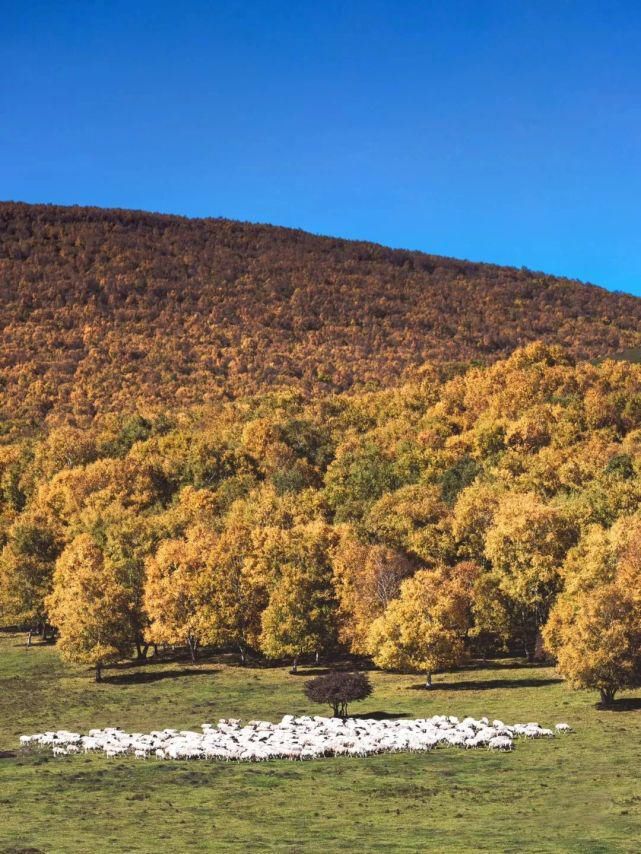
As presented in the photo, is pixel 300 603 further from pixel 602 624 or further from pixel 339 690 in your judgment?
pixel 602 624

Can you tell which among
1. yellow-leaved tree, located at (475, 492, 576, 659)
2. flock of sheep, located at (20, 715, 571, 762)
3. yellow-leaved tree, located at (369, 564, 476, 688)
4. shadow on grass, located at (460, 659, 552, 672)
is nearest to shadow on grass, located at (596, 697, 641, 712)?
flock of sheep, located at (20, 715, 571, 762)

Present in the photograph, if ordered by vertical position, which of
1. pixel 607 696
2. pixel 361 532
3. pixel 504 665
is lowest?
pixel 607 696

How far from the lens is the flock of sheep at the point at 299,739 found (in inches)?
2499

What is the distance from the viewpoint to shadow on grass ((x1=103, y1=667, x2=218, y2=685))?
315 ft

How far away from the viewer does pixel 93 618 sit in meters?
97.6

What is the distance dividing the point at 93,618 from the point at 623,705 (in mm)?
45653

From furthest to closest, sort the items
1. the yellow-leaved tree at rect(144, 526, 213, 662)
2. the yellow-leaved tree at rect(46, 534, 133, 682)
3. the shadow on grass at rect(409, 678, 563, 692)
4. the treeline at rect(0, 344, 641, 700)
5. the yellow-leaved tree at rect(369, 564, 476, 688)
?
the yellow-leaved tree at rect(144, 526, 213, 662), the yellow-leaved tree at rect(46, 534, 133, 682), the treeline at rect(0, 344, 641, 700), the yellow-leaved tree at rect(369, 564, 476, 688), the shadow on grass at rect(409, 678, 563, 692)

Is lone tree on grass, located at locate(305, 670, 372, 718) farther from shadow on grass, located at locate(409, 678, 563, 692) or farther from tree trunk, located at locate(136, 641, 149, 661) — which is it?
tree trunk, located at locate(136, 641, 149, 661)

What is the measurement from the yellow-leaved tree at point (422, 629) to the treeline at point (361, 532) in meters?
0.19

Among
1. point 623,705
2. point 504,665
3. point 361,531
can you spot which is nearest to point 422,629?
point 504,665

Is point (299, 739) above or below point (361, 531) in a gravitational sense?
below

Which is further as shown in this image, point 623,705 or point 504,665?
point 504,665

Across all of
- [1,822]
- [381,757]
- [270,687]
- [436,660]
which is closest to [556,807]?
[381,757]

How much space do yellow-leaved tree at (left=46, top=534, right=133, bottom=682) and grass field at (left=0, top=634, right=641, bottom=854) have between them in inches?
558
